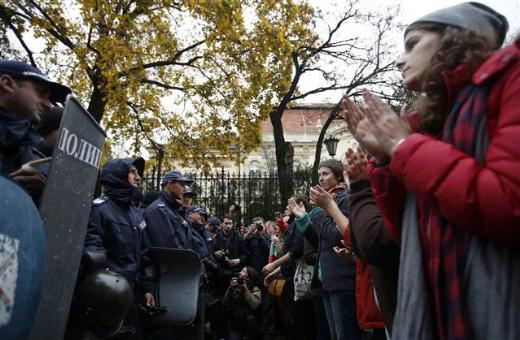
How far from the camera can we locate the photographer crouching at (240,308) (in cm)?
776

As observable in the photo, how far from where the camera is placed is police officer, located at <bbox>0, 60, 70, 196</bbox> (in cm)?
220

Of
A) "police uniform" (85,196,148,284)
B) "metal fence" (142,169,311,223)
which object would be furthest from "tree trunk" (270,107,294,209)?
"police uniform" (85,196,148,284)

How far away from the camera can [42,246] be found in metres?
1.67

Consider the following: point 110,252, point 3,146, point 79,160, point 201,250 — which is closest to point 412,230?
point 79,160

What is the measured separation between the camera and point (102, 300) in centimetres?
256

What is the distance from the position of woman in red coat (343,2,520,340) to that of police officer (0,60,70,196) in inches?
58.9

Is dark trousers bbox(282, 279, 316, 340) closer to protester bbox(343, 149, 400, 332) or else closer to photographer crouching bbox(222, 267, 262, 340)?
photographer crouching bbox(222, 267, 262, 340)

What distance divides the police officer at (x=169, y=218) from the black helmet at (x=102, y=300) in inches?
97.0

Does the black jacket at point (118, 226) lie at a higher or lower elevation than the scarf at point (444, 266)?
higher

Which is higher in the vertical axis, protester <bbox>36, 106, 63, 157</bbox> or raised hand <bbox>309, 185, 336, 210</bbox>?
protester <bbox>36, 106, 63, 157</bbox>

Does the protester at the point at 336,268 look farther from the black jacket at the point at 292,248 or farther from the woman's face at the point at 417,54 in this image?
the woman's face at the point at 417,54

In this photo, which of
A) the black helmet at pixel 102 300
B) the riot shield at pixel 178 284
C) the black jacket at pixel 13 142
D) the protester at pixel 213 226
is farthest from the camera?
the protester at pixel 213 226

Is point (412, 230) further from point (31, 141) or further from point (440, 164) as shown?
point (31, 141)

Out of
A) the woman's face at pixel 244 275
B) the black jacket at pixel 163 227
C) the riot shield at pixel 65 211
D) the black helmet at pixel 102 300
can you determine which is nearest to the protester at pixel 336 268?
the black jacket at pixel 163 227
